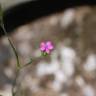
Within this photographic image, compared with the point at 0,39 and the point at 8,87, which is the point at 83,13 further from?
the point at 8,87

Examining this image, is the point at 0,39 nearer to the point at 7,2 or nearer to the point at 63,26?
the point at 7,2

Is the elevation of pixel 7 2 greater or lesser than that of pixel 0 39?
greater

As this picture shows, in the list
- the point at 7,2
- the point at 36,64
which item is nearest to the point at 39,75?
the point at 36,64

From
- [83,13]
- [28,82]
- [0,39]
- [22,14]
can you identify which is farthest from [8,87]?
[83,13]

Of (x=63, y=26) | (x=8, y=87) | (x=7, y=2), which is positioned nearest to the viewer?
(x=8, y=87)

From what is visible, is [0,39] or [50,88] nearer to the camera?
[50,88]

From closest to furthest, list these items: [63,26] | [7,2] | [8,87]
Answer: [8,87] → [7,2] → [63,26]

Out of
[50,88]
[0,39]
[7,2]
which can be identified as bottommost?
[50,88]
